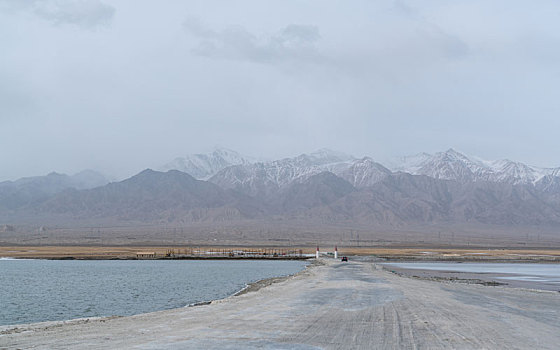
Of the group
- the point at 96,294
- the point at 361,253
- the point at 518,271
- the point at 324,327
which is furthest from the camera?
the point at 361,253

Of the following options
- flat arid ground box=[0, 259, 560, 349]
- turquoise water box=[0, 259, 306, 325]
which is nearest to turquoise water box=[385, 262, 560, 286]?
turquoise water box=[0, 259, 306, 325]

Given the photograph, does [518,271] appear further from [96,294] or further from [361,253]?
[96,294]

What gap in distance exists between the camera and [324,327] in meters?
20.4

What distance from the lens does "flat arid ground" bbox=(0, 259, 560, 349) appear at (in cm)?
1703

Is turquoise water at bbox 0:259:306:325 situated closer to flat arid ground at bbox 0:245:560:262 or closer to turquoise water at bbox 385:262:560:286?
turquoise water at bbox 385:262:560:286

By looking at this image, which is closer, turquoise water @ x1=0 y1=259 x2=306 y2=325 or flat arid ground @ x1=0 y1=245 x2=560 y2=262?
turquoise water @ x1=0 y1=259 x2=306 y2=325

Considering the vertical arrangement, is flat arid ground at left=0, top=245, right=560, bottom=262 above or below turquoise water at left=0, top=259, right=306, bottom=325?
below

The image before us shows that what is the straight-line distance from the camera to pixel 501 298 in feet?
113

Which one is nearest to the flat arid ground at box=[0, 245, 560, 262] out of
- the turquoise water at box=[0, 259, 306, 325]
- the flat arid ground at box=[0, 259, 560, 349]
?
the turquoise water at box=[0, 259, 306, 325]

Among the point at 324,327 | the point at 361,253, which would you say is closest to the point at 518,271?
the point at 361,253

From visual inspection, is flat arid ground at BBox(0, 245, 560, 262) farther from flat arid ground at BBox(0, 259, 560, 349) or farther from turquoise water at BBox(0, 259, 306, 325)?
flat arid ground at BBox(0, 259, 560, 349)

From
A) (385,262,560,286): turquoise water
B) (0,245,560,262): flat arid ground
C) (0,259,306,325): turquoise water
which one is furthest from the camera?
(0,245,560,262): flat arid ground

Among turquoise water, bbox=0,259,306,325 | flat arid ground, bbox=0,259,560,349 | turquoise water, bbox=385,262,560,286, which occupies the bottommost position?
turquoise water, bbox=385,262,560,286

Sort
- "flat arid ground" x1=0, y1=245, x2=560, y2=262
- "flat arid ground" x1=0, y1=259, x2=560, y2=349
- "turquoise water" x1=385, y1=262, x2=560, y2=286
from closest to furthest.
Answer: "flat arid ground" x1=0, y1=259, x2=560, y2=349 → "turquoise water" x1=385, y1=262, x2=560, y2=286 → "flat arid ground" x1=0, y1=245, x2=560, y2=262
